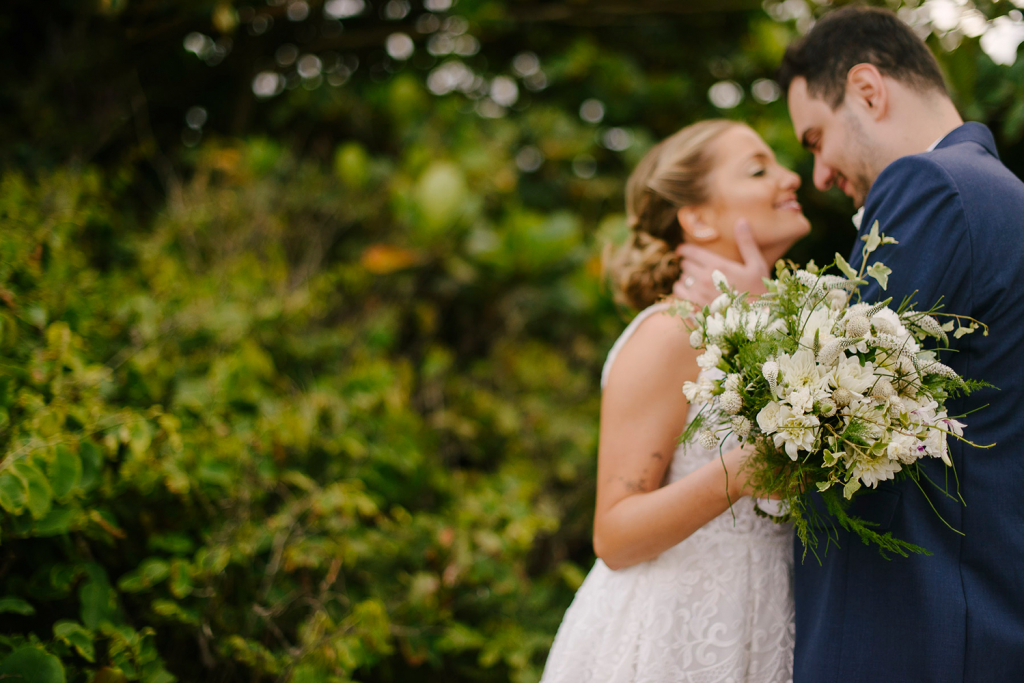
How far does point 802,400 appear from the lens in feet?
3.36

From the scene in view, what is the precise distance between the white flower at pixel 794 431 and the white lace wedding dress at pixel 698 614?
1.36ft

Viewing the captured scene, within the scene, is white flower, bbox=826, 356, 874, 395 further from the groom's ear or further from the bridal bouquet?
the groom's ear

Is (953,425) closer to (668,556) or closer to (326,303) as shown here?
(668,556)

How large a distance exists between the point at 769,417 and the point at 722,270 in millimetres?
669

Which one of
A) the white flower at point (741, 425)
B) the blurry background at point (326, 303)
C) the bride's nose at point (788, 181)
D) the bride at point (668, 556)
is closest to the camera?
the white flower at point (741, 425)

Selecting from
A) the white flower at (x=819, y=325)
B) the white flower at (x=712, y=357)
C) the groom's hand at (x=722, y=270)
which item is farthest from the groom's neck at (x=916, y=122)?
the white flower at (x=712, y=357)

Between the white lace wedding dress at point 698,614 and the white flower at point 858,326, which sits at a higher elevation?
the white flower at point 858,326

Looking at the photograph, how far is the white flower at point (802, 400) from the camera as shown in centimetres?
102

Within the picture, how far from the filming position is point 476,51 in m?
4.09

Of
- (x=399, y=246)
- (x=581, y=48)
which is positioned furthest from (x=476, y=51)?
(x=399, y=246)

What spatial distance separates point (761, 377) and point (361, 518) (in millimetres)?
2041

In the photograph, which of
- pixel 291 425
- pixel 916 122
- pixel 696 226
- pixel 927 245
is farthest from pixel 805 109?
pixel 291 425

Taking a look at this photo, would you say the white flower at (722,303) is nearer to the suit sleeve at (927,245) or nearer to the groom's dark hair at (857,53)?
the suit sleeve at (927,245)

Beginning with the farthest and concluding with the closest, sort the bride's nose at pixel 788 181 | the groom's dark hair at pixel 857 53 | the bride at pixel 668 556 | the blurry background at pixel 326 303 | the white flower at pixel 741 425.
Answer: the blurry background at pixel 326 303 < the bride's nose at pixel 788 181 < the groom's dark hair at pixel 857 53 < the bride at pixel 668 556 < the white flower at pixel 741 425
